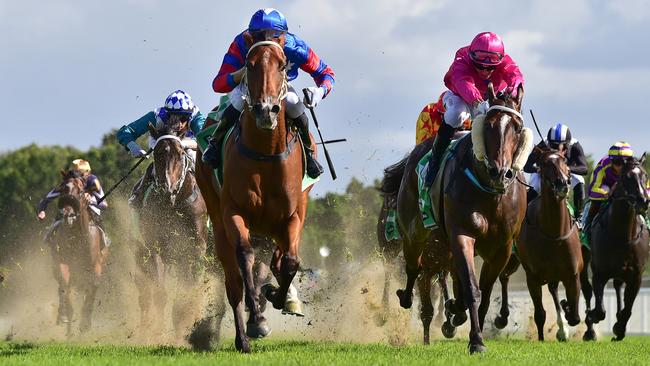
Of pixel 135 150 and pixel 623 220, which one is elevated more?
pixel 135 150

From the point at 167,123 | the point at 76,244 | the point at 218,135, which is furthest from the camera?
the point at 76,244

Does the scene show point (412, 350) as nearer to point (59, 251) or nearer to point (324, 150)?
point (324, 150)

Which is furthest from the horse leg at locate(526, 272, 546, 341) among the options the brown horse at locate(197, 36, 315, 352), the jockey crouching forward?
the jockey crouching forward

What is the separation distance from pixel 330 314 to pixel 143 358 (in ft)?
26.7

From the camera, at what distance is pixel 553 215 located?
15523mm

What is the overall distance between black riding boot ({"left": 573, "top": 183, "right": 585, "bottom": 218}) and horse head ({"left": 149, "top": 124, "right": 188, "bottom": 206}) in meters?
5.50

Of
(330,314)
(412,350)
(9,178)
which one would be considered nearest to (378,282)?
(330,314)

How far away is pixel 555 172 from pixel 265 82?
19.4ft

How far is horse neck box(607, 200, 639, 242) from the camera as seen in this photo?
679 inches

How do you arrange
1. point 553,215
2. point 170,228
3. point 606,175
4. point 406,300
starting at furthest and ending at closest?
point 606,175 < point 553,215 < point 170,228 < point 406,300

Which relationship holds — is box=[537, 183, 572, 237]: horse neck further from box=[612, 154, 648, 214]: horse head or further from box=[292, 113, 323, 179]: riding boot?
box=[292, 113, 323, 179]: riding boot

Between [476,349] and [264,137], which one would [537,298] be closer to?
[476,349]

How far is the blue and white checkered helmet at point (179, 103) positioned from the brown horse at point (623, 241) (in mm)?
5902

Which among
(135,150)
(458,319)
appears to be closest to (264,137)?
(458,319)
